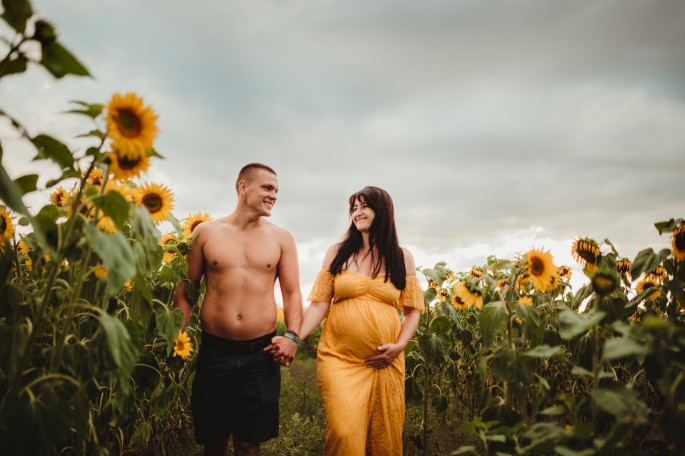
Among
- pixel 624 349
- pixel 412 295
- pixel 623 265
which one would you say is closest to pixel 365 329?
pixel 412 295

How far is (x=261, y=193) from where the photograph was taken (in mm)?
Answer: 3035

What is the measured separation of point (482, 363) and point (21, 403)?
5.99 feet

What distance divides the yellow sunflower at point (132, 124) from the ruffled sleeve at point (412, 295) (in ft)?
6.89

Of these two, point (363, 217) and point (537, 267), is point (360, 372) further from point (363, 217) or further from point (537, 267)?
point (537, 267)

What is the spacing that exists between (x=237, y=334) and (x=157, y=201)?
99 centimetres

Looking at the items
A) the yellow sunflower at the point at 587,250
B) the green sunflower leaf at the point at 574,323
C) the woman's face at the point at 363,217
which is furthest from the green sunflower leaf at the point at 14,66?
the yellow sunflower at the point at 587,250

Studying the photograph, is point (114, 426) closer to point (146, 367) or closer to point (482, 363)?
point (146, 367)

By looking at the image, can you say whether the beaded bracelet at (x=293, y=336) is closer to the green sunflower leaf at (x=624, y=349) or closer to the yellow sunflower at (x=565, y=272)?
the green sunflower leaf at (x=624, y=349)

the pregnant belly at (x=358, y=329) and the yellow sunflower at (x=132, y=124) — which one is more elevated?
the yellow sunflower at (x=132, y=124)

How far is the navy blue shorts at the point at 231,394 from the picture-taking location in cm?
279

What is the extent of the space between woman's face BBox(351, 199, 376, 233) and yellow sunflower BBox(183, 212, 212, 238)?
123 cm

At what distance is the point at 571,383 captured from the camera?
3.92m

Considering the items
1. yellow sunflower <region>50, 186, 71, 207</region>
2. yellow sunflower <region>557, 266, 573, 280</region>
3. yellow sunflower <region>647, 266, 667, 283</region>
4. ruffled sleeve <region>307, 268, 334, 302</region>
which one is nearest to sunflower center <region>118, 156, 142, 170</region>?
yellow sunflower <region>50, 186, 71, 207</region>

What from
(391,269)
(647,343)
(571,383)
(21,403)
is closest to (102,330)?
(21,403)
